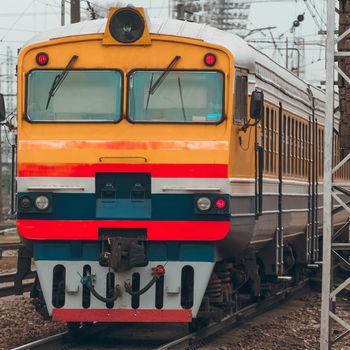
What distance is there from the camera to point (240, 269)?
555 inches

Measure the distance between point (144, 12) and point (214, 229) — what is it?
7.64ft

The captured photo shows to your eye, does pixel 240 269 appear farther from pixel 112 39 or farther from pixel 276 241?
pixel 112 39

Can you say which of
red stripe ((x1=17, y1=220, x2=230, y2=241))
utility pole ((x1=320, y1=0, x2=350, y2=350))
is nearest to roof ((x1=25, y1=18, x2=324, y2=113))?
utility pole ((x1=320, y1=0, x2=350, y2=350))

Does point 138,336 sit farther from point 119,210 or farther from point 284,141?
point 284,141

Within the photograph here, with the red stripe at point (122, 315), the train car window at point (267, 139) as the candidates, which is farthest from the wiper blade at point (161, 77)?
the train car window at point (267, 139)

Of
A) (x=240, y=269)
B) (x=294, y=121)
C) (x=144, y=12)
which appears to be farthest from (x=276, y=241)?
(x=144, y=12)

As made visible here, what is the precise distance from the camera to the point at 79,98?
12289 mm

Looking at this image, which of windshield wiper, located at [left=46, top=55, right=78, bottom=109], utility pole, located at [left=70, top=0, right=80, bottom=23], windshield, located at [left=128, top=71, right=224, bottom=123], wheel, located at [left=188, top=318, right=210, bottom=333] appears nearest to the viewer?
windshield, located at [left=128, top=71, right=224, bottom=123]

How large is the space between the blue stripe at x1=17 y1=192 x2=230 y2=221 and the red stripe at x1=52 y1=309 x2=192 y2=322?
93cm

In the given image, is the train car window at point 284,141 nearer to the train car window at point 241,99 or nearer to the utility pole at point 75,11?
the train car window at point 241,99

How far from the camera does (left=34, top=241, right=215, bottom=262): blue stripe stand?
Answer: 39.4 ft

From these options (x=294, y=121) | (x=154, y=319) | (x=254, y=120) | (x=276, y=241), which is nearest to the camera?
(x=154, y=319)

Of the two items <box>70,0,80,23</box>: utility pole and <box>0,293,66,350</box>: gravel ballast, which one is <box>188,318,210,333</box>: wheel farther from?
<box>70,0,80,23</box>: utility pole

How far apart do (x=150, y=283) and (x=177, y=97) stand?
192cm
